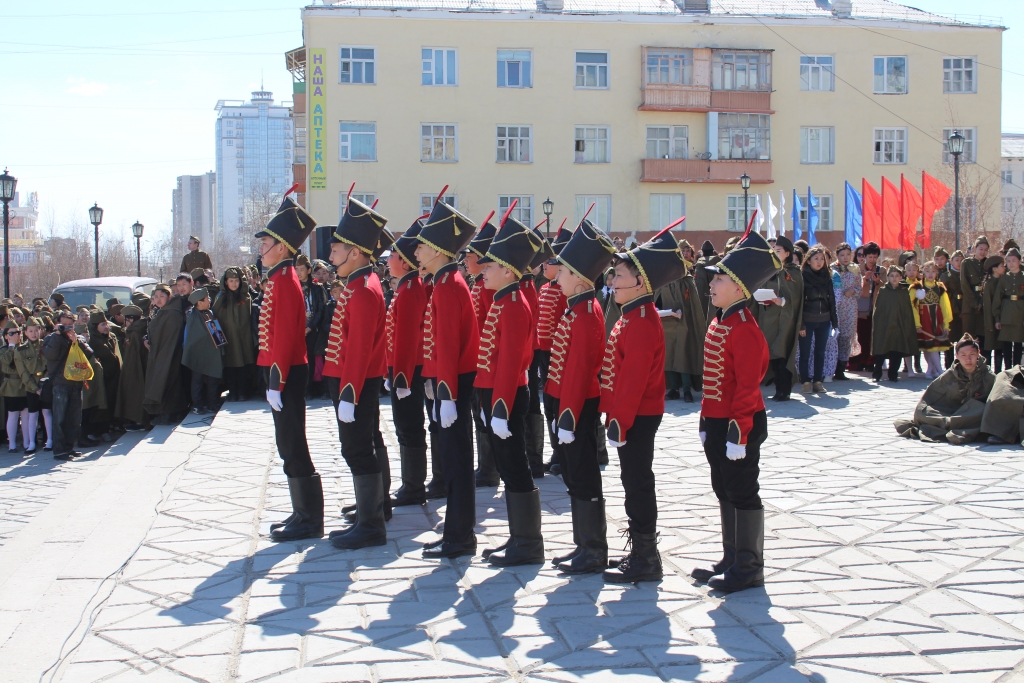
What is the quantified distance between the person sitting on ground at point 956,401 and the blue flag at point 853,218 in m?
17.4

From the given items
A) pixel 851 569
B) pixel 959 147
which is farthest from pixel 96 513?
pixel 959 147

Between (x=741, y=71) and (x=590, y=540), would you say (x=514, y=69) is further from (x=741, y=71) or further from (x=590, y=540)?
(x=590, y=540)

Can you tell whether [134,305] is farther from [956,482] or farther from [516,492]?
[956,482]

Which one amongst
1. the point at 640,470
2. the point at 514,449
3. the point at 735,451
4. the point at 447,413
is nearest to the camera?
the point at 735,451

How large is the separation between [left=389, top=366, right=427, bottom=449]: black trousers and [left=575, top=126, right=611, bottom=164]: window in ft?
98.3

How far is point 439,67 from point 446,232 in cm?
3033

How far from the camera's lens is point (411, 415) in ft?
23.5

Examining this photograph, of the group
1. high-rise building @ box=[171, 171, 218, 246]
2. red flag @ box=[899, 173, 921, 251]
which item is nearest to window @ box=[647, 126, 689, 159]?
red flag @ box=[899, 173, 921, 251]

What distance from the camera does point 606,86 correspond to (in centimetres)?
3603

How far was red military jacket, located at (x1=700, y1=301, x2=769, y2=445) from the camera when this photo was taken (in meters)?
4.97

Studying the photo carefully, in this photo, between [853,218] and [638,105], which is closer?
[853,218]

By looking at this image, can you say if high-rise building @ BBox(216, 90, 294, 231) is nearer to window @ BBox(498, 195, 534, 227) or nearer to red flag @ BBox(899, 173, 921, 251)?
window @ BBox(498, 195, 534, 227)

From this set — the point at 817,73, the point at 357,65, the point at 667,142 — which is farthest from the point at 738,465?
the point at 817,73

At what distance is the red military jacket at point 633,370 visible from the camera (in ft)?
16.8
